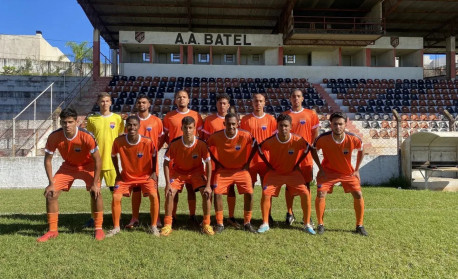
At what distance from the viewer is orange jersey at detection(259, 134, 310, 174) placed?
498 cm

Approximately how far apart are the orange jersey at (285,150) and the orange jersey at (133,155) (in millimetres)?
1689

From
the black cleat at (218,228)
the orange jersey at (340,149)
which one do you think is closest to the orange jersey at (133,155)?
the black cleat at (218,228)

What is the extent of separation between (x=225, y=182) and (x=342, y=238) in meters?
1.75

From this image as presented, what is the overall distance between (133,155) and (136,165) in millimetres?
158

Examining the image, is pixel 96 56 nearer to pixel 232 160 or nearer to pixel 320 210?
pixel 232 160

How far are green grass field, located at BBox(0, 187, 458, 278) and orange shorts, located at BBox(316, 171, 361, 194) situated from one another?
58 cm

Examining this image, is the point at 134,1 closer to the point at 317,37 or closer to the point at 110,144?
the point at 317,37

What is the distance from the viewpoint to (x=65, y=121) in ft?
14.8

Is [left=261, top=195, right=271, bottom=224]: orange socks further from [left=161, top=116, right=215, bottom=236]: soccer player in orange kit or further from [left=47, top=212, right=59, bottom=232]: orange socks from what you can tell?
[left=47, top=212, right=59, bottom=232]: orange socks

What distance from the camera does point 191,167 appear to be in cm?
500

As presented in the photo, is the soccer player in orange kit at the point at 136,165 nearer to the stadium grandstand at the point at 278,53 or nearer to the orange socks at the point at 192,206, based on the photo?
the orange socks at the point at 192,206

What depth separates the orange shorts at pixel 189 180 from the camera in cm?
488

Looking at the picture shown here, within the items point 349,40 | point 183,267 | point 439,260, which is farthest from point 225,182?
point 349,40

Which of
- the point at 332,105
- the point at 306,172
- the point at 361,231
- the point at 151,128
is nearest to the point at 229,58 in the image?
the point at 332,105
